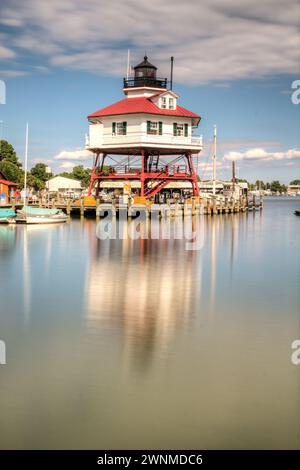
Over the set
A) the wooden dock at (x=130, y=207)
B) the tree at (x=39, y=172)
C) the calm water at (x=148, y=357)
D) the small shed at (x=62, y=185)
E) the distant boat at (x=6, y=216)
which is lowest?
the calm water at (x=148, y=357)

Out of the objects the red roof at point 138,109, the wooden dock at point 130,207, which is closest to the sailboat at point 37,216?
the wooden dock at point 130,207

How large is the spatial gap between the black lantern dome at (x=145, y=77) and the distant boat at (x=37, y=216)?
15659 mm

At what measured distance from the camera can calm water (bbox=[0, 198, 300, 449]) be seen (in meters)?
8.00

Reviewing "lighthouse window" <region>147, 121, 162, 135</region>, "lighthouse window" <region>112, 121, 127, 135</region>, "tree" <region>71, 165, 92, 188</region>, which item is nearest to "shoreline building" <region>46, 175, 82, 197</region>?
"tree" <region>71, 165, 92, 188</region>

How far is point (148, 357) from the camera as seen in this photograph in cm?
1082

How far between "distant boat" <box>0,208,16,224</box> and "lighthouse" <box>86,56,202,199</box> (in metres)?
9.28

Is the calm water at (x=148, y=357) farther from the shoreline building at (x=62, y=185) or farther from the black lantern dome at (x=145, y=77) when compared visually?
the shoreline building at (x=62, y=185)

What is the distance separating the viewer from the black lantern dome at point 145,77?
51.3 m

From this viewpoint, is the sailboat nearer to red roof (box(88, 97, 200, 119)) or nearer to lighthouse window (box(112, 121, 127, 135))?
lighthouse window (box(112, 121, 127, 135))

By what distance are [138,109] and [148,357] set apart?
38.8 metres

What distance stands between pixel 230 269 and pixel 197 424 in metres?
15.3
